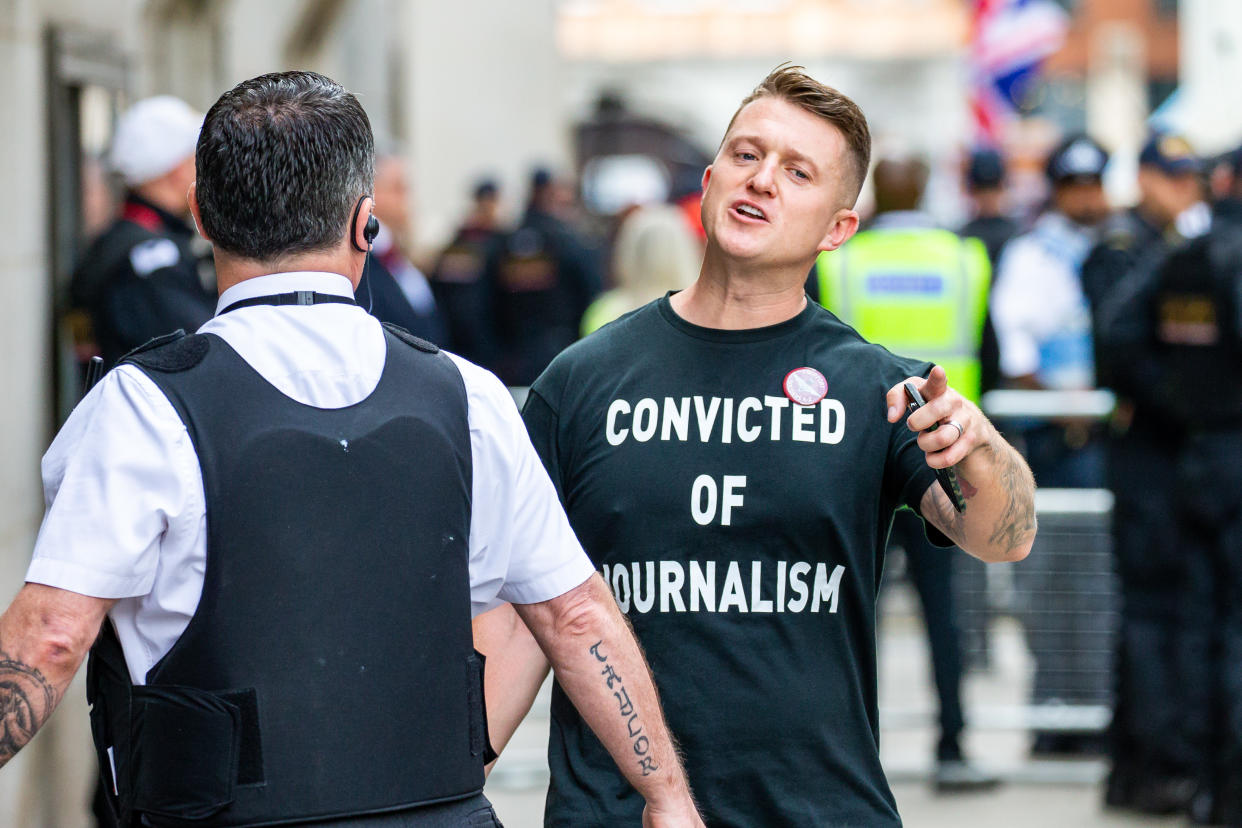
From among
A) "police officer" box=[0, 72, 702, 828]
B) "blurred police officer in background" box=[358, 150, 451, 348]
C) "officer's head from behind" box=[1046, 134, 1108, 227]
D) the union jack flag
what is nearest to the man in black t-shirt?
"police officer" box=[0, 72, 702, 828]

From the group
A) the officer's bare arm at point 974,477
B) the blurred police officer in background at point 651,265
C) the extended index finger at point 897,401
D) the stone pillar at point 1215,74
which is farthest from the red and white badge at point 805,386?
the stone pillar at point 1215,74

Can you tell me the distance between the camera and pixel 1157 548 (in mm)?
6152

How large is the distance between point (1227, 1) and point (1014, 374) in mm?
3705

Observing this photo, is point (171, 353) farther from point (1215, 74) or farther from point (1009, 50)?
point (1009, 50)

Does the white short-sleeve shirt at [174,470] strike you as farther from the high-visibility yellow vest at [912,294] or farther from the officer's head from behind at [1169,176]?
the officer's head from behind at [1169,176]

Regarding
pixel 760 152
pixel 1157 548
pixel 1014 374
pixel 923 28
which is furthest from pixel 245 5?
pixel 923 28

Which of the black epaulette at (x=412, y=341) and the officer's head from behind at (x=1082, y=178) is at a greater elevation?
the officer's head from behind at (x=1082, y=178)

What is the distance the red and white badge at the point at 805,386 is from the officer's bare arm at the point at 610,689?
56cm

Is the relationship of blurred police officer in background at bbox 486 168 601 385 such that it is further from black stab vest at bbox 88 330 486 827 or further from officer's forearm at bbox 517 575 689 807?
black stab vest at bbox 88 330 486 827

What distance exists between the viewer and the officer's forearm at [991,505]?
288 cm

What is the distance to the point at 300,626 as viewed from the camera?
2.43 meters

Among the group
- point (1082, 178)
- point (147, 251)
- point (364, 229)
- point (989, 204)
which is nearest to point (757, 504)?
point (364, 229)

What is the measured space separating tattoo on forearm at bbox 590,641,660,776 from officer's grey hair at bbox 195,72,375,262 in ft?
2.50

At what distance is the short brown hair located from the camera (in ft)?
10.5
